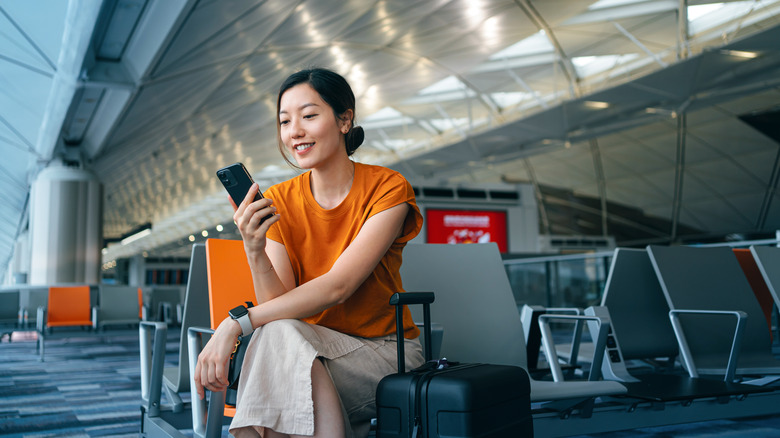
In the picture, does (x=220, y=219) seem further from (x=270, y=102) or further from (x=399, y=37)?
(x=399, y=37)

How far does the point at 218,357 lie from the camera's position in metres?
1.57

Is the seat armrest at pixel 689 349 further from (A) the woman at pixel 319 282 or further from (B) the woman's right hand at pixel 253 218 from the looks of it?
(B) the woman's right hand at pixel 253 218

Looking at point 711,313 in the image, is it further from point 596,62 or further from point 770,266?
point 596,62

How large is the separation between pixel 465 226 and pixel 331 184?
572 inches

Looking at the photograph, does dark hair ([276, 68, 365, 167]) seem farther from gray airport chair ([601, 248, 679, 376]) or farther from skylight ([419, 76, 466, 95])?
skylight ([419, 76, 466, 95])

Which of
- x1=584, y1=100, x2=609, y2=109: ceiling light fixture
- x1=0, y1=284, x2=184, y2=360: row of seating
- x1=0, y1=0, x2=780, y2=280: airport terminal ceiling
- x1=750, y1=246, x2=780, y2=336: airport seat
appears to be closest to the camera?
x1=750, y1=246, x2=780, y2=336: airport seat

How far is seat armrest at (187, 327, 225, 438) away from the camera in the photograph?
200 centimetres

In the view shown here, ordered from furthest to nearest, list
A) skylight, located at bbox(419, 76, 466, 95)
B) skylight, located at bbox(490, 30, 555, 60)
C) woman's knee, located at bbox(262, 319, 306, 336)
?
skylight, located at bbox(419, 76, 466, 95) < skylight, located at bbox(490, 30, 555, 60) < woman's knee, located at bbox(262, 319, 306, 336)

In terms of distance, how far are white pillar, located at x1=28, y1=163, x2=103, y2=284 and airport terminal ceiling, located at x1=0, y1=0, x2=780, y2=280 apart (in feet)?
1.96

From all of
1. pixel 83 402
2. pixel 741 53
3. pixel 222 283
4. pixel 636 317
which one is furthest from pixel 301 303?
pixel 741 53

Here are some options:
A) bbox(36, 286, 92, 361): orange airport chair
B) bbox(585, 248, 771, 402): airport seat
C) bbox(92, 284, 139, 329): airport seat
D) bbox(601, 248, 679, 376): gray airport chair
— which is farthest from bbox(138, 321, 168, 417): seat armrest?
bbox(92, 284, 139, 329): airport seat

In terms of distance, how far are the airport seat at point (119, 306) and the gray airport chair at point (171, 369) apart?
24.1 ft

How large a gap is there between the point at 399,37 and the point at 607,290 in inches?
609

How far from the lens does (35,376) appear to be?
22.0 ft
